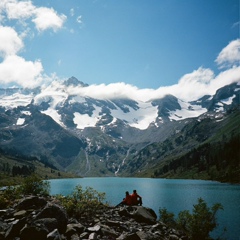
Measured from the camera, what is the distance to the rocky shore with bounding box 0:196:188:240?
23078 mm

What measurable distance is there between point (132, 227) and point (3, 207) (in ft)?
47.4

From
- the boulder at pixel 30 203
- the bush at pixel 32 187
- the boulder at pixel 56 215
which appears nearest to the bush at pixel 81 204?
the boulder at pixel 30 203

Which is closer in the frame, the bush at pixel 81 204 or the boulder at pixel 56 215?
the boulder at pixel 56 215

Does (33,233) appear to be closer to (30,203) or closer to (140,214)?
(30,203)

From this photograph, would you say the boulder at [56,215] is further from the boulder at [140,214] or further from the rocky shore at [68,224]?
the boulder at [140,214]

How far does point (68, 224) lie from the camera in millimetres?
27781

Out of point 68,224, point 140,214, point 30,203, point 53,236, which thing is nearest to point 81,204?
point 30,203

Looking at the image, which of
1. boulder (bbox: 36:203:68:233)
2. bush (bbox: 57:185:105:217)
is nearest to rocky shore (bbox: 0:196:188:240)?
boulder (bbox: 36:203:68:233)

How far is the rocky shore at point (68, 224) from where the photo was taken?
2308 centimetres

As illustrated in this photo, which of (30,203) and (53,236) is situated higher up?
(30,203)

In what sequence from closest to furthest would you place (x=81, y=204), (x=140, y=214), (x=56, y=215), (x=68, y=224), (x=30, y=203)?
(x=56, y=215) < (x=68, y=224) < (x=30, y=203) < (x=81, y=204) < (x=140, y=214)

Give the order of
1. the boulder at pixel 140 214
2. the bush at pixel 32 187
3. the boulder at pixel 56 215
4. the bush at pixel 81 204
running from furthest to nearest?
1. the bush at pixel 32 187
2. the boulder at pixel 140 214
3. the bush at pixel 81 204
4. the boulder at pixel 56 215

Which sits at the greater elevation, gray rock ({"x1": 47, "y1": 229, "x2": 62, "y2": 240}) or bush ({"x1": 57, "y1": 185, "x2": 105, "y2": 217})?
bush ({"x1": 57, "y1": 185, "x2": 105, "y2": 217})

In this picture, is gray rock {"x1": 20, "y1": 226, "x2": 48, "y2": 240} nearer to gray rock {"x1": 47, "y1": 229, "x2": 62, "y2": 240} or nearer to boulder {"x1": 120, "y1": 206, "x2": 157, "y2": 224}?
gray rock {"x1": 47, "y1": 229, "x2": 62, "y2": 240}
